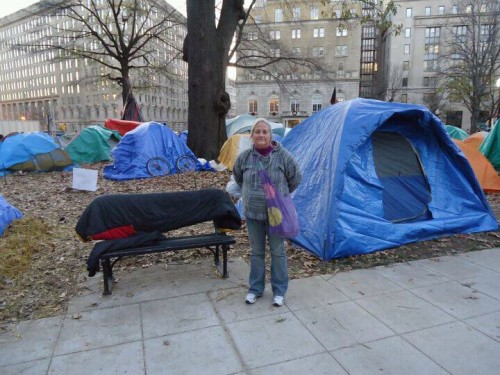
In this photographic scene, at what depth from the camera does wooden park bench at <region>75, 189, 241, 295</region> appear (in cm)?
374

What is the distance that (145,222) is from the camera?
3.95m

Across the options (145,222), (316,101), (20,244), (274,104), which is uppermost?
(316,101)

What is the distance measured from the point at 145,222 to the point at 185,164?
759cm

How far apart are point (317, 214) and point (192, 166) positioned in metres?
7.25

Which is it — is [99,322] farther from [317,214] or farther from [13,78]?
[13,78]

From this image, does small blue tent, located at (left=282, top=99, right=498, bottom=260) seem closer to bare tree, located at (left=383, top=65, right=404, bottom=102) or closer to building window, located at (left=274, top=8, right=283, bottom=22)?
bare tree, located at (left=383, top=65, right=404, bottom=102)

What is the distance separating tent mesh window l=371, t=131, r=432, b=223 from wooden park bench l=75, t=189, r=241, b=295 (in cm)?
245

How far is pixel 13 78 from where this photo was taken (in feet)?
373

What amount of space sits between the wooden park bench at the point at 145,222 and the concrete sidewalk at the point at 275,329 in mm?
476

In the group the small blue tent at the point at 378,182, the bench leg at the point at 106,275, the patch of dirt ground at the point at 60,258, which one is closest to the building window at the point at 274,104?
the patch of dirt ground at the point at 60,258

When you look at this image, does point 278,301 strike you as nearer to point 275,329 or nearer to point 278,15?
point 275,329

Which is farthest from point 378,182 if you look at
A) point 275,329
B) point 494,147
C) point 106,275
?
point 494,147

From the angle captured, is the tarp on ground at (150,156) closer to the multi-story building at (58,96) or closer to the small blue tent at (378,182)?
the small blue tent at (378,182)

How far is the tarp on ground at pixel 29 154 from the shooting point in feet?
39.5
